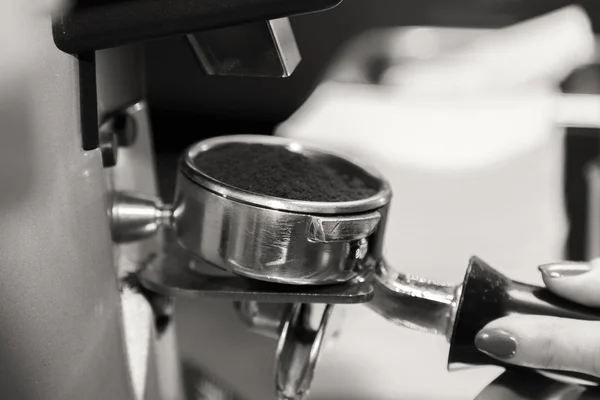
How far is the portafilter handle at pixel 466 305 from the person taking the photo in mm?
347

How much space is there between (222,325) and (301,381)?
0.17 meters

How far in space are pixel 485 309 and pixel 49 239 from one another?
0.69 ft

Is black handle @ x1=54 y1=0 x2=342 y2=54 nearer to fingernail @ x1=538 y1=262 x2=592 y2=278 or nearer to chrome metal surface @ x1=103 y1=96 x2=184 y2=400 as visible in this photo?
chrome metal surface @ x1=103 y1=96 x2=184 y2=400

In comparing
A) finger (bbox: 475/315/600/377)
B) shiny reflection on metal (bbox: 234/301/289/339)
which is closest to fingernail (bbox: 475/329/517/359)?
finger (bbox: 475/315/600/377)

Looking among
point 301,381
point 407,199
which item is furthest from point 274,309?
point 407,199

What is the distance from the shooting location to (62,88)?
0.29 meters

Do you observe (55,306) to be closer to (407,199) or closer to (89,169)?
(89,169)

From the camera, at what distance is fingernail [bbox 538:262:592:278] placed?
0.35 metres

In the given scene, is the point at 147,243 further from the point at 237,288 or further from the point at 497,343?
the point at 497,343

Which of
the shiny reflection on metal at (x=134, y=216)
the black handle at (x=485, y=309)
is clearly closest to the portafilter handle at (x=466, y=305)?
the black handle at (x=485, y=309)

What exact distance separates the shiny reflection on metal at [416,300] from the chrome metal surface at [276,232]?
4 cm

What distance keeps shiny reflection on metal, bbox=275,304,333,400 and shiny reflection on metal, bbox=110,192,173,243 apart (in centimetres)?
9

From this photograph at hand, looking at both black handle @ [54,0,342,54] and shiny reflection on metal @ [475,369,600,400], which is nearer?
black handle @ [54,0,342,54]

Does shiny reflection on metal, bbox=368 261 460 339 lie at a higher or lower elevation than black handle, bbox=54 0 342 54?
lower
